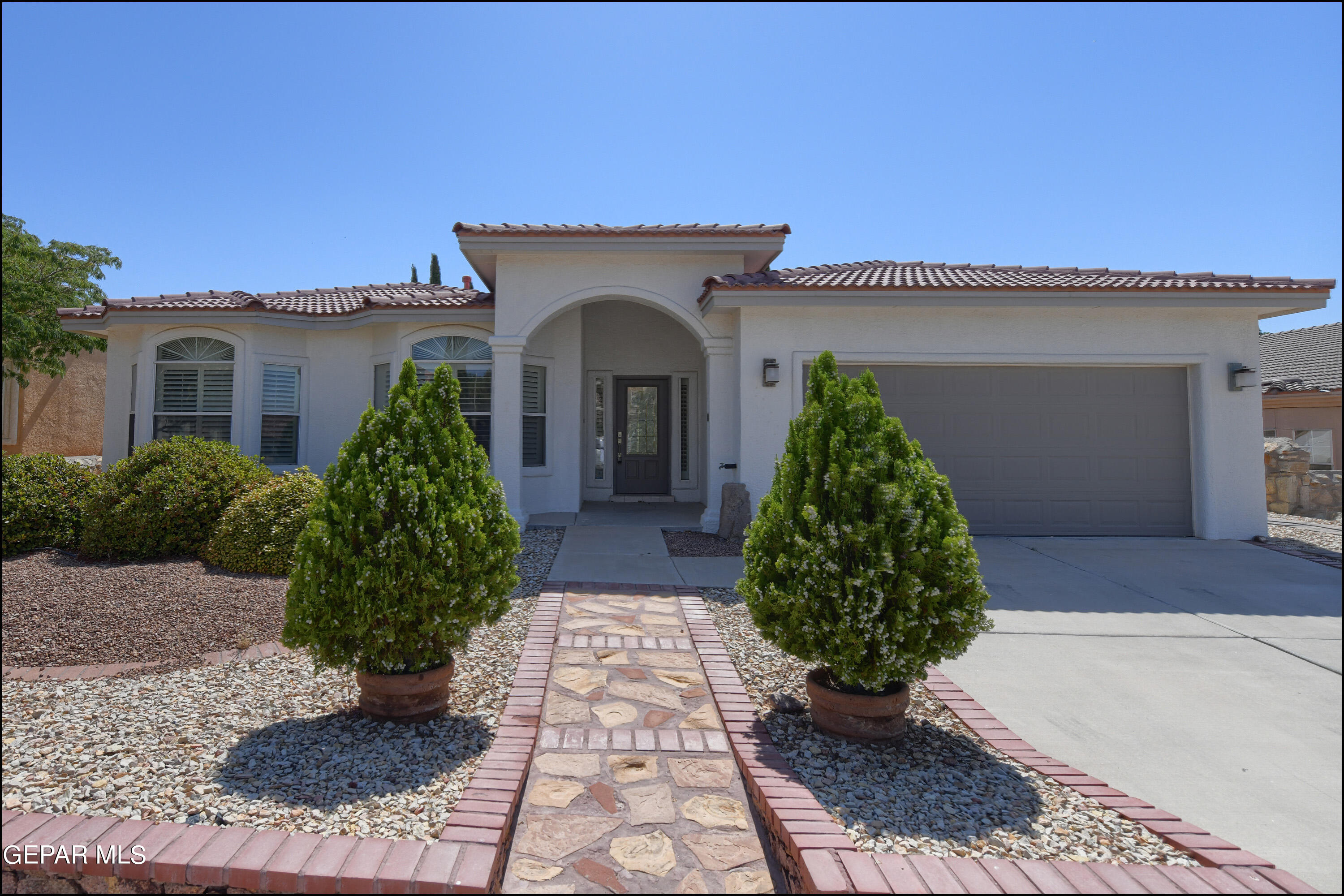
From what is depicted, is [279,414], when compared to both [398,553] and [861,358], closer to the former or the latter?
[398,553]

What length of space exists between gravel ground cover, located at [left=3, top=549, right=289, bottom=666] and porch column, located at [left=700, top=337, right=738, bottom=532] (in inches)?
196

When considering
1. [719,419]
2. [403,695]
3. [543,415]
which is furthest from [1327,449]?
[403,695]

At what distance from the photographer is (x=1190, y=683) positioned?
13.3ft

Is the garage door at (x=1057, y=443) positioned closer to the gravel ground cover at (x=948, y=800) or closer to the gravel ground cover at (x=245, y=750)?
the gravel ground cover at (x=948, y=800)

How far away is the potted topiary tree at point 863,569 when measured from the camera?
3.12 meters

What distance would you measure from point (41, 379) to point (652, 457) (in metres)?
15.6

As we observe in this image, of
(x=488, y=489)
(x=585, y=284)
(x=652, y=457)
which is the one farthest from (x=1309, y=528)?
(x=488, y=489)

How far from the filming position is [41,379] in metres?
16.2

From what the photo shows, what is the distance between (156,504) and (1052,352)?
33.7 ft

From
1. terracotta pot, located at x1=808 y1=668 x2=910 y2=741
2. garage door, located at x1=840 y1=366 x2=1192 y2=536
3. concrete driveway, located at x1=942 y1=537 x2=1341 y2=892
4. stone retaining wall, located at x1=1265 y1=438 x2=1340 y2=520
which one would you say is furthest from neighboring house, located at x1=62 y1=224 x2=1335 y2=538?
terracotta pot, located at x1=808 y1=668 x2=910 y2=741

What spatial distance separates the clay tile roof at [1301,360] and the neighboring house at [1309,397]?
0.02 meters

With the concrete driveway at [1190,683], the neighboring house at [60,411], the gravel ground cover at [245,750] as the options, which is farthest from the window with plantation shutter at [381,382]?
the neighboring house at [60,411]

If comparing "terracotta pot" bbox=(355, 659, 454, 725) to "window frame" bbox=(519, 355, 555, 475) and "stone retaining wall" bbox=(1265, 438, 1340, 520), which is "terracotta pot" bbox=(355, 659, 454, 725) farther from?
"stone retaining wall" bbox=(1265, 438, 1340, 520)

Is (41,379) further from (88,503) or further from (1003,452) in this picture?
(1003,452)
